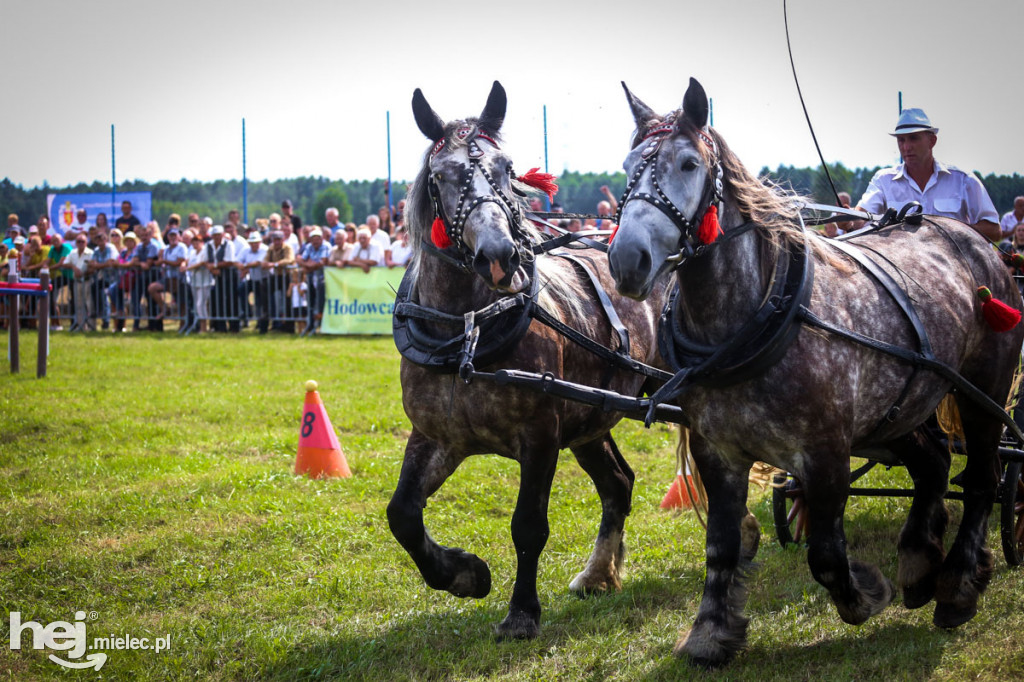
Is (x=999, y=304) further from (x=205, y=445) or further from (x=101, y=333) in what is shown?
(x=101, y=333)

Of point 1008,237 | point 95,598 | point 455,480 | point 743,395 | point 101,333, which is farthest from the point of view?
point 101,333

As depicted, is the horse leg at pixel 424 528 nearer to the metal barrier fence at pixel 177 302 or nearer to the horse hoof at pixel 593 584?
the horse hoof at pixel 593 584

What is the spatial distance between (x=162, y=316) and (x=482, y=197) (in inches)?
590

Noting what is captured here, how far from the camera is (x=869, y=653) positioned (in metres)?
3.96

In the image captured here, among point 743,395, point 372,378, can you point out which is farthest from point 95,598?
point 372,378

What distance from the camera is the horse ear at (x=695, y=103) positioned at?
3.44 m

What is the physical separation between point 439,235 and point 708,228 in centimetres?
133

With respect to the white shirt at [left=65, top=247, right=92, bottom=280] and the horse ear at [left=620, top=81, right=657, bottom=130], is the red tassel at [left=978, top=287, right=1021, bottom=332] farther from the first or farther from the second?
the white shirt at [left=65, top=247, right=92, bottom=280]

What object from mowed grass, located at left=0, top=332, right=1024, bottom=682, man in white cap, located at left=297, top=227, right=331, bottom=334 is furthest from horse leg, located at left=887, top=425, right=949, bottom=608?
man in white cap, located at left=297, top=227, right=331, bottom=334

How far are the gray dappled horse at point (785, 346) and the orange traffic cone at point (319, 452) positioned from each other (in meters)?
3.61

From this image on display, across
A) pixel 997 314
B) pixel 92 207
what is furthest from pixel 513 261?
pixel 92 207

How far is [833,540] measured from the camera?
11.9 ft

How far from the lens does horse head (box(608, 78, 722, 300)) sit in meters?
3.16

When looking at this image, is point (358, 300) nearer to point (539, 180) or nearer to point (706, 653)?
point (539, 180)
